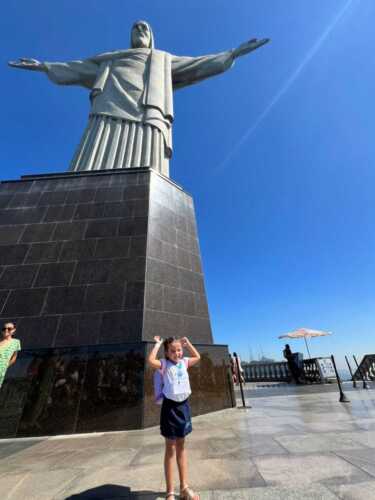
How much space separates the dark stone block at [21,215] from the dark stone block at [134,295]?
4.44m

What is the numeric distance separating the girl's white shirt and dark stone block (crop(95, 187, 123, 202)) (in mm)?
7594

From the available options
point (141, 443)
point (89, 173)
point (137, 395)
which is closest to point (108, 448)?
point (141, 443)

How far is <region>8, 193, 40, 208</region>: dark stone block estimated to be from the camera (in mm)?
9070

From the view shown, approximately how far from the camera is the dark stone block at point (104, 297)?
6.72m

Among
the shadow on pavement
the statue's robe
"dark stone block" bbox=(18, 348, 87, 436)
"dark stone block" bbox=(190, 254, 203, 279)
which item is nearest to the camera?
the shadow on pavement

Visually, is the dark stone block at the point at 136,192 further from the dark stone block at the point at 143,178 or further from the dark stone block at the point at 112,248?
the dark stone block at the point at 112,248

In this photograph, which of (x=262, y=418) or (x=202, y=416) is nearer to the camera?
(x=262, y=418)

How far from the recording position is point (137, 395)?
17.7ft

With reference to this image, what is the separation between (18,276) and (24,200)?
338 cm

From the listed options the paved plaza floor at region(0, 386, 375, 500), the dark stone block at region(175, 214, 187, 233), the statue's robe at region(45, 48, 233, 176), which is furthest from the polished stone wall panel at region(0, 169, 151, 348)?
the paved plaza floor at region(0, 386, 375, 500)

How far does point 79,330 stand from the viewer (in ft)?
20.8

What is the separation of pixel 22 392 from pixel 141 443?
10.2ft

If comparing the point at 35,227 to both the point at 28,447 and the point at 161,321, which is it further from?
the point at 28,447

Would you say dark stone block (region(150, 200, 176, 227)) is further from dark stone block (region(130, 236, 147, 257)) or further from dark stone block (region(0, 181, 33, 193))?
dark stone block (region(0, 181, 33, 193))
